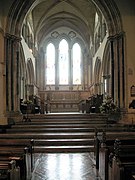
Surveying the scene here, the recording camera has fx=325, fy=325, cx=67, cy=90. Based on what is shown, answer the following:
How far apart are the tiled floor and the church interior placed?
0.07 feet

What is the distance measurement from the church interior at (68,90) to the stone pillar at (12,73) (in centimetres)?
5

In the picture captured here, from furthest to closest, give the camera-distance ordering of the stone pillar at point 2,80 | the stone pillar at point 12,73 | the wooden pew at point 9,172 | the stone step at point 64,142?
the stone pillar at point 12,73, the stone pillar at point 2,80, the stone step at point 64,142, the wooden pew at point 9,172

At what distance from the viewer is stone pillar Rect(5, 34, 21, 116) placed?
16156mm

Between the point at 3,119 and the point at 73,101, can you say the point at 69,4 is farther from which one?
the point at 3,119

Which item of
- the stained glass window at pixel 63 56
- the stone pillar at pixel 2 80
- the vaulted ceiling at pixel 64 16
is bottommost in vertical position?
the stone pillar at pixel 2 80

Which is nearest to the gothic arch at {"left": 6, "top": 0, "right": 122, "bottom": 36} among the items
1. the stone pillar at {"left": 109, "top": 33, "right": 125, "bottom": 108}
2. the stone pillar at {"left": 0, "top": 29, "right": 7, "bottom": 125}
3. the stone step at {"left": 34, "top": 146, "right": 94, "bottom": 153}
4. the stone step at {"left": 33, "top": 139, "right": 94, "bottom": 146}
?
the stone pillar at {"left": 109, "top": 33, "right": 125, "bottom": 108}

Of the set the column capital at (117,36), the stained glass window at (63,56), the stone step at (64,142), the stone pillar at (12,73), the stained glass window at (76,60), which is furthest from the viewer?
the stained glass window at (63,56)

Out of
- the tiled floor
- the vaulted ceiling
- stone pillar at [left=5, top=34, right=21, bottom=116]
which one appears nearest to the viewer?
the tiled floor

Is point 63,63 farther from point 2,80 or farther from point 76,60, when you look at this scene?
point 2,80

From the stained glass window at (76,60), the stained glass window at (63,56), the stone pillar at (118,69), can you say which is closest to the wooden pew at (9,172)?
the stone pillar at (118,69)

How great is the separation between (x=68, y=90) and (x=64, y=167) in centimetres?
2198

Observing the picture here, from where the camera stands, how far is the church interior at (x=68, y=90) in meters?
6.69

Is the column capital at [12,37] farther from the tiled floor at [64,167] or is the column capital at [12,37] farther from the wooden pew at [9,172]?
the wooden pew at [9,172]

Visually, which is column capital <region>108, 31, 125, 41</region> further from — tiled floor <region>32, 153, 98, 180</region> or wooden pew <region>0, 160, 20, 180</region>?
wooden pew <region>0, 160, 20, 180</region>
